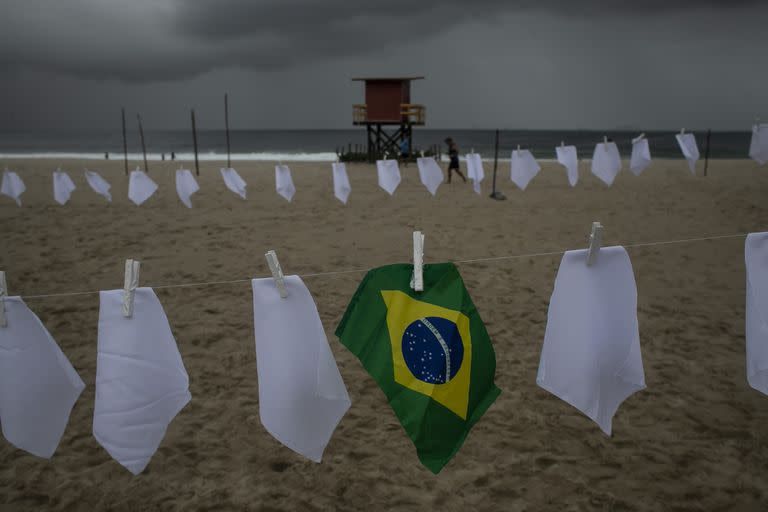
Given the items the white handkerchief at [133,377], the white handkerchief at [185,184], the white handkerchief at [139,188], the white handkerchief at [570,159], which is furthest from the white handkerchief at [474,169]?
the white handkerchief at [133,377]

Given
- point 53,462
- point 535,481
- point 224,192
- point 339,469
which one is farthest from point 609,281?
point 224,192

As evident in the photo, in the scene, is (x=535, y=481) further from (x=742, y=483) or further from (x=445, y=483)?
Result: (x=742, y=483)

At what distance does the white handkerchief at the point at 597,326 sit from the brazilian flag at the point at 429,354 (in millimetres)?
373

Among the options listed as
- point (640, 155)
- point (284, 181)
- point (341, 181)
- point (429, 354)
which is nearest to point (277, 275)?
point (429, 354)

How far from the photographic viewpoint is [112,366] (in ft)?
7.44

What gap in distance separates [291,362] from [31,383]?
4.05 ft

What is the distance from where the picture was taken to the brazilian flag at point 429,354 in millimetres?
2361

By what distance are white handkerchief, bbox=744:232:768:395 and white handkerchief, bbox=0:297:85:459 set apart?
3338 millimetres

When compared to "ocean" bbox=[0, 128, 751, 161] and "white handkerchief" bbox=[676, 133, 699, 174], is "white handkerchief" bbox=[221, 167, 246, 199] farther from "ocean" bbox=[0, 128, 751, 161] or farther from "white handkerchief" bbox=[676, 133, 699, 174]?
"ocean" bbox=[0, 128, 751, 161]

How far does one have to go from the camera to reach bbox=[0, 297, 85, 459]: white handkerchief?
231 centimetres

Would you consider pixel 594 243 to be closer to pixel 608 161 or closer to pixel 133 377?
pixel 133 377

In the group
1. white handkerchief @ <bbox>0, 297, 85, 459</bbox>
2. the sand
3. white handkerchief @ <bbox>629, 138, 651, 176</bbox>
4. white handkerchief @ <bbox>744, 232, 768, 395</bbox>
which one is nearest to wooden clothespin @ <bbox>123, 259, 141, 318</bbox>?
white handkerchief @ <bbox>0, 297, 85, 459</bbox>

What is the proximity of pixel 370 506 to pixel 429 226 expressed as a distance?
7167 mm

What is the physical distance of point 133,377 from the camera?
229 centimetres
